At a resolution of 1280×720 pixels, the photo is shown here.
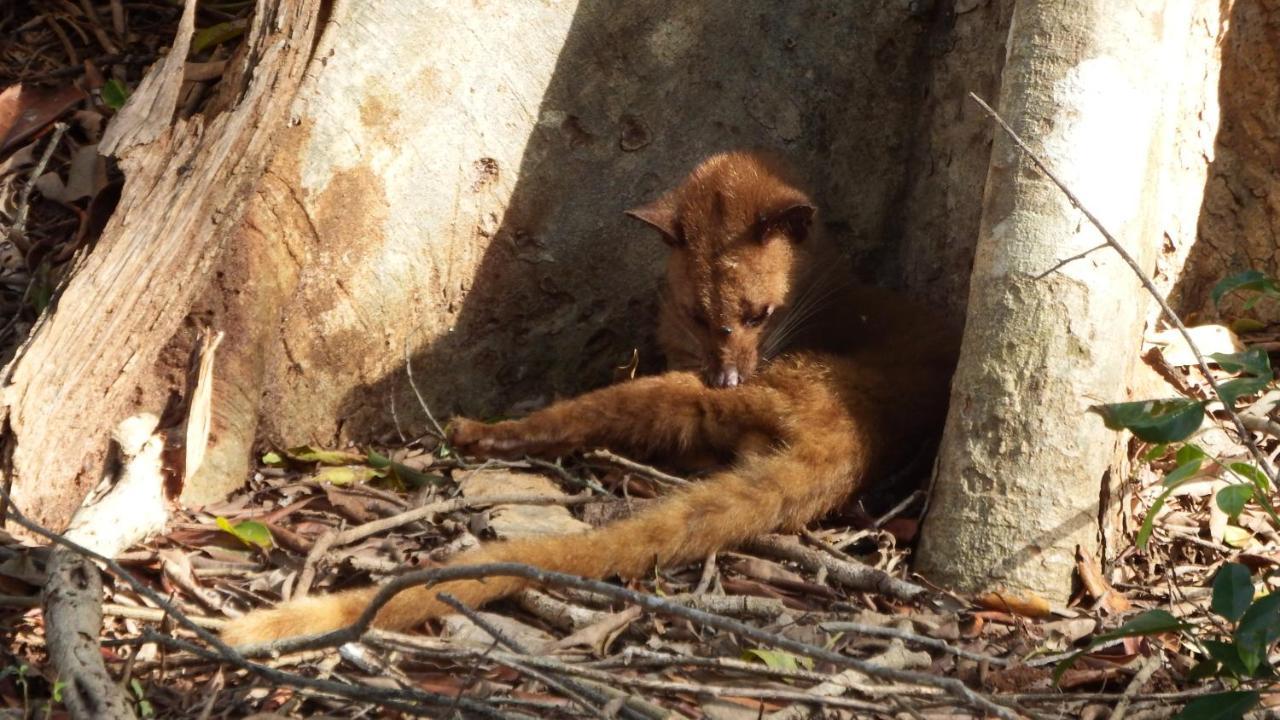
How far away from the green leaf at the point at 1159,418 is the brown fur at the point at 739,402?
1.35 m

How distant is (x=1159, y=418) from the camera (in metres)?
3.39

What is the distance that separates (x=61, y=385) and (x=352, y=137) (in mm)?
1451

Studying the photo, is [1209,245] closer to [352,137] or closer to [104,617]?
[352,137]

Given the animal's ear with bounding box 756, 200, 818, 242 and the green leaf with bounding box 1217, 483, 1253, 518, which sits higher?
the animal's ear with bounding box 756, 200, 818, 242

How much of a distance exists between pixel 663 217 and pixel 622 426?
996 millimetres

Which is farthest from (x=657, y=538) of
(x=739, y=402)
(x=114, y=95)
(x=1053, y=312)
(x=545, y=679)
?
(x=114, y=95)

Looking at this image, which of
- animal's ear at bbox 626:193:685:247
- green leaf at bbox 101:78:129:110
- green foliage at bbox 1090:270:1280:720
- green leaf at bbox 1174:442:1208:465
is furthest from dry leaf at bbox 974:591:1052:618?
green leaf at bbox 101:78:129:110

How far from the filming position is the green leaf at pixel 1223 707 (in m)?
3.09

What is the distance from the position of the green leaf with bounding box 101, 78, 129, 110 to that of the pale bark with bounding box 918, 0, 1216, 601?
4088 mm

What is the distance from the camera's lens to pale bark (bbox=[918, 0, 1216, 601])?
13.7 feet

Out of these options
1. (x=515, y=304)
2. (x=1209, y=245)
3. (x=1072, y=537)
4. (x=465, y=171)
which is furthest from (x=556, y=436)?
(x=1209, y=245)

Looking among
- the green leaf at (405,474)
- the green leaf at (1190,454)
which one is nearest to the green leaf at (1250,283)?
the green leaf at (1190,454)

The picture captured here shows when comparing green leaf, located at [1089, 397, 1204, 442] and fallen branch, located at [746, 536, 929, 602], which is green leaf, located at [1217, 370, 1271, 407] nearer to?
green leaf, located at [1089, 397, 1204, 442]

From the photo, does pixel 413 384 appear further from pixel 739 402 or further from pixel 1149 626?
pixel 1149 626
